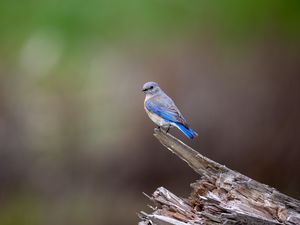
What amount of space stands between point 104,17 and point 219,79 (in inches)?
158

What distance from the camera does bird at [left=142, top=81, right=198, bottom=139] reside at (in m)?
9.21

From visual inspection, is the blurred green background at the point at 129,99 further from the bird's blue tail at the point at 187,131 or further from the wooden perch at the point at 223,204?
the wooden perch at the point at 223,204

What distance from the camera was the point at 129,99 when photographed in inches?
615

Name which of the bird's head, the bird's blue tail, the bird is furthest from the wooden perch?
the bird's head

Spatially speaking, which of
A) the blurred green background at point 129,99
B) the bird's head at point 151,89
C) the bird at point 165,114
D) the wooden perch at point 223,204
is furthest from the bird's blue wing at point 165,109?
the blurred green background at point 129,99

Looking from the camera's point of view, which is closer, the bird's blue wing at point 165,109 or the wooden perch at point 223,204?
the wooden perch at point 223,204

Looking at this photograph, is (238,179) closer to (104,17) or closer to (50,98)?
(50,98)

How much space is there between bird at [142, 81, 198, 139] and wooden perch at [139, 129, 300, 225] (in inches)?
68.3

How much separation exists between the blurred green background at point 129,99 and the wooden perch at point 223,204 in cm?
640

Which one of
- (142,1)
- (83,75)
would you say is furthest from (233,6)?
(83,75)

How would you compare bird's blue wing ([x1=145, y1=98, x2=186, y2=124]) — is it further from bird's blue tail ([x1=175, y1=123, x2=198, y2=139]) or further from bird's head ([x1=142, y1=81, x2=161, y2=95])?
bird's head ([x1=142, y1=81, x2=161, y2=95])

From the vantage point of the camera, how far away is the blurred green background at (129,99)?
14477 millimetres

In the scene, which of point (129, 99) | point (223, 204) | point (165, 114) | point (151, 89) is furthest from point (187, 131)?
point (129, 99)

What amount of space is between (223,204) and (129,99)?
8847 mm
